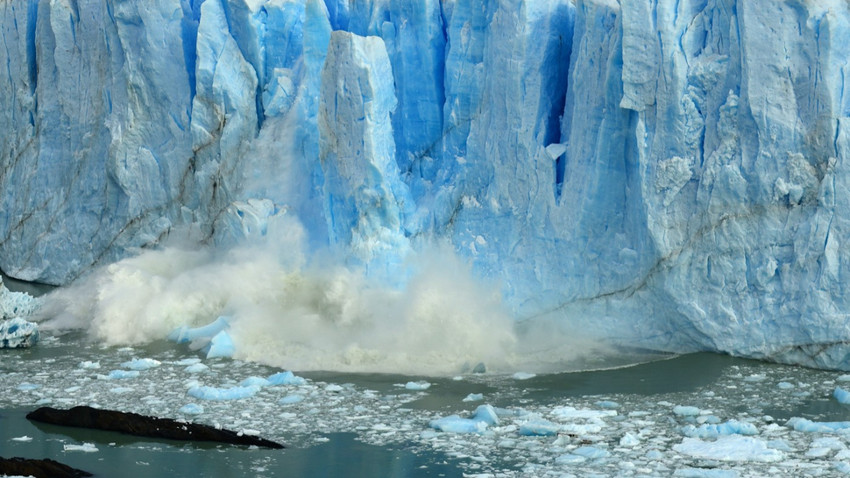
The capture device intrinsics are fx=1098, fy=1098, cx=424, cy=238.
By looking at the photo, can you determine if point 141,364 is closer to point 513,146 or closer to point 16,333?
point 16,333

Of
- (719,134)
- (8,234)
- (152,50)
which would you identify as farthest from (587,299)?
(8,234)

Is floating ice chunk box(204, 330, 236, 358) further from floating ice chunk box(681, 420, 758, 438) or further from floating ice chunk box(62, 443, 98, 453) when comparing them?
floating ice chunk box(681, 420, 758, 438)

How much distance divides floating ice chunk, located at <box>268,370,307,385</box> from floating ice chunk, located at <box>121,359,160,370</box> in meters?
1.25

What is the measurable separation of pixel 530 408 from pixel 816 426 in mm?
1931

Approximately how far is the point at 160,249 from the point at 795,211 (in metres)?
6.89

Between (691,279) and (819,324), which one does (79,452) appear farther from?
(819,324)

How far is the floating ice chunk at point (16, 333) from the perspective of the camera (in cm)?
1025

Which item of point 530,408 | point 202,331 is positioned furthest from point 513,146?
point 202,331

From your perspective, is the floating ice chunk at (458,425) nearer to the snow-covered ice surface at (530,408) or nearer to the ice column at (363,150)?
the snow-covered ice surface at (530,408)

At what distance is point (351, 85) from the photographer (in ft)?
33.8

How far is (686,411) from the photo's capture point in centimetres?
762

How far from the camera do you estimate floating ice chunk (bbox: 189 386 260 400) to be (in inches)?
325

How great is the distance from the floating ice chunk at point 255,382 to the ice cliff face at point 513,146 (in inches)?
76.6

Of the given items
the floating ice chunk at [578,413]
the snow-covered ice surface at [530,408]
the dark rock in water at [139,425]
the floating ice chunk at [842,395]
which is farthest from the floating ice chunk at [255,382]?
the floating ice chunk at [842,395]
